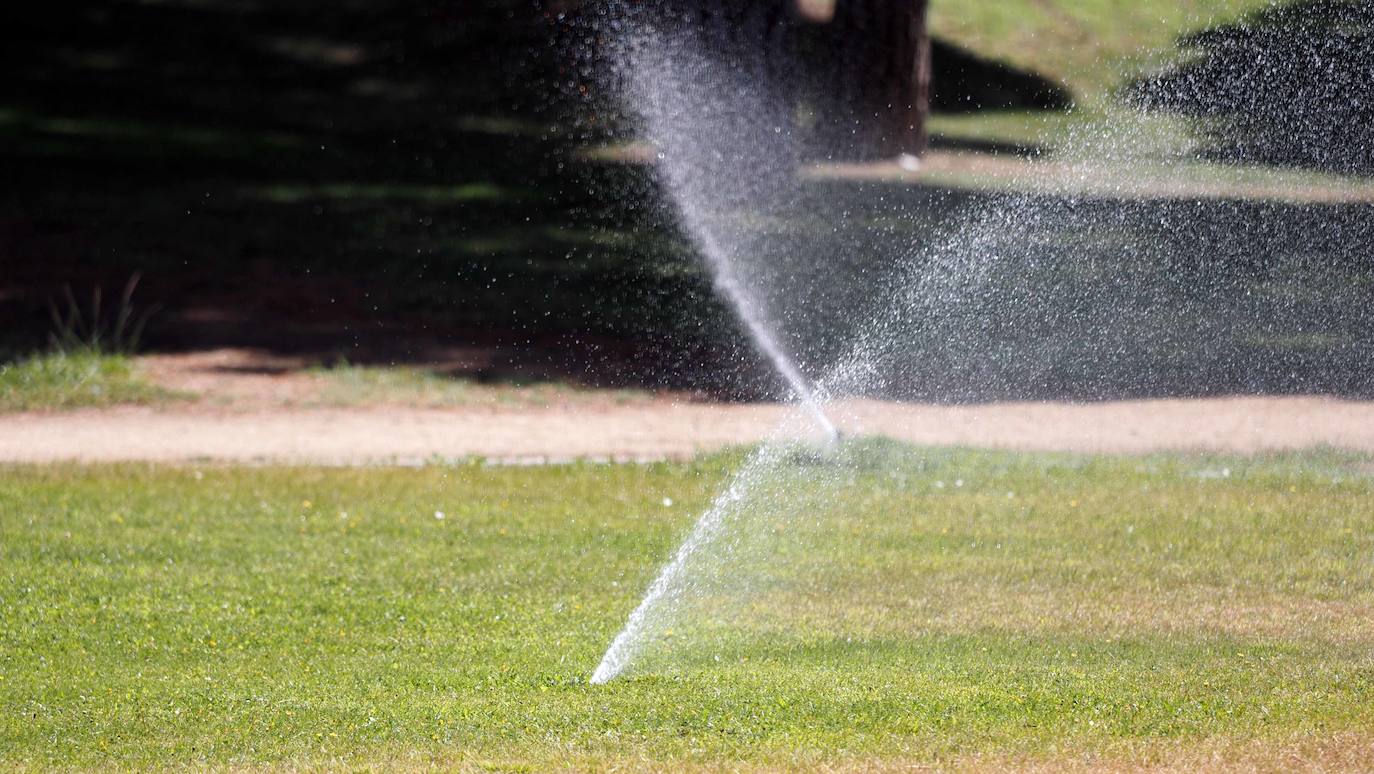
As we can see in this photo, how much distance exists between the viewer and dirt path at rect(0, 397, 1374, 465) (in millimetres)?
8938

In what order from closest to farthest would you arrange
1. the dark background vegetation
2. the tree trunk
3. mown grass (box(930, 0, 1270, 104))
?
the dark background vegetation
the tree trunk
mown grass (box(930, 0, 1270, 104))

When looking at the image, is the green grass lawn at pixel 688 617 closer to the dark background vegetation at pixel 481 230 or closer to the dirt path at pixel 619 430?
the dirt path at pixel 619 430

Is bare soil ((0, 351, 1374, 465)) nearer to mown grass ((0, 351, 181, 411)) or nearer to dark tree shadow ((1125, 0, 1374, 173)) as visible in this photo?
mown grass ((0, 351, 181, 411))

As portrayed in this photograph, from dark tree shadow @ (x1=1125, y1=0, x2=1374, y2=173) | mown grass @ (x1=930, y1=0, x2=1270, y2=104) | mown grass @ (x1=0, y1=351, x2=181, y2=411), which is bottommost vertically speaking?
mown grass @ (x1=930, y1=0, x2=1270, y2=104)

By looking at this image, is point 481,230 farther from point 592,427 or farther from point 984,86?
point 984,86

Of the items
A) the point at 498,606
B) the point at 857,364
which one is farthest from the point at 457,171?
the point at 498,606

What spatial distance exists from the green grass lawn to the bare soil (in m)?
0.37

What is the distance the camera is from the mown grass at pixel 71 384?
10.2 m

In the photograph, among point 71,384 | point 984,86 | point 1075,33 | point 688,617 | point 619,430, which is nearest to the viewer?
point 688,617

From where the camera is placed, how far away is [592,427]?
31.9 ft

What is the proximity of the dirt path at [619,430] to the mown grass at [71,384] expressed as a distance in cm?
23

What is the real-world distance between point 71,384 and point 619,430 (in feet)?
11.8

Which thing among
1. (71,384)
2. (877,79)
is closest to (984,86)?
(877,79)

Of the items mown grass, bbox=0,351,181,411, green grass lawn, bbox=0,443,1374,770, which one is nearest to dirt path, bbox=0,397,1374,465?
mown grass, bbox=0,351,181,411
